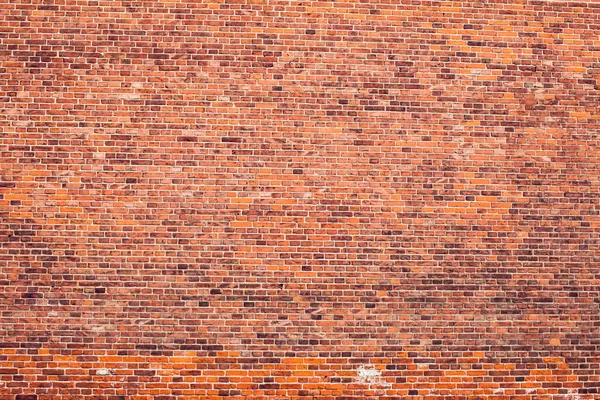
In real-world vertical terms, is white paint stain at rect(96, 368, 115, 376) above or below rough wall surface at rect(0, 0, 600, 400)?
below

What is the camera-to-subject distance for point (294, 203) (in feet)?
19.7

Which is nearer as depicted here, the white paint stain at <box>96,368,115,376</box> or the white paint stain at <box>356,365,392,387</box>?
the white paint stain at <box>96,368,115,376</box>

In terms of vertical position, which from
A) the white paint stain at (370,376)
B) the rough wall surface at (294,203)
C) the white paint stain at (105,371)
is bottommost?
the white paint stain at (105,371)

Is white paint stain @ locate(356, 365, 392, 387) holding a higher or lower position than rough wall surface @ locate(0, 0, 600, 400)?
lower

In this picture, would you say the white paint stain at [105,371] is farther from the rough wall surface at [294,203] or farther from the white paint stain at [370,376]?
the white paint stain at [370,376]

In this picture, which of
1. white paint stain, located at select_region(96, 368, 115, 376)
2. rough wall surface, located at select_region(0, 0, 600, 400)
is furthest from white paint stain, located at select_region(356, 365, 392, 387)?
white paint stain, located at select_region(96, 368, 115, 376)

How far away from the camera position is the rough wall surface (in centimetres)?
580

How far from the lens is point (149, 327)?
5785 millimetres

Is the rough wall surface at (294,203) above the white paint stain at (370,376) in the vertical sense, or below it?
above

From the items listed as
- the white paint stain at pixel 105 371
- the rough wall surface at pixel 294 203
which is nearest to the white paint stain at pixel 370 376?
the rough wall surface at pixel 294 203

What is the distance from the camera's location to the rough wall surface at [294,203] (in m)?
5.80

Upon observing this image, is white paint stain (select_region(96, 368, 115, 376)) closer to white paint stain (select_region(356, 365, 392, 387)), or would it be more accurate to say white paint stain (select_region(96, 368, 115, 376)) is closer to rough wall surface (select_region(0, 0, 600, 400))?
rough wall surface (select_region(0, 0, 600, 400))

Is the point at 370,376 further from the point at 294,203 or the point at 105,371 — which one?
the point at 105,371

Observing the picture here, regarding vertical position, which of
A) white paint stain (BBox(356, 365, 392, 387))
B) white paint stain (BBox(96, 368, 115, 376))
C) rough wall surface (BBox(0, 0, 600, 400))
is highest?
rough wall surface (BBox(0, 0, 600, 400))
